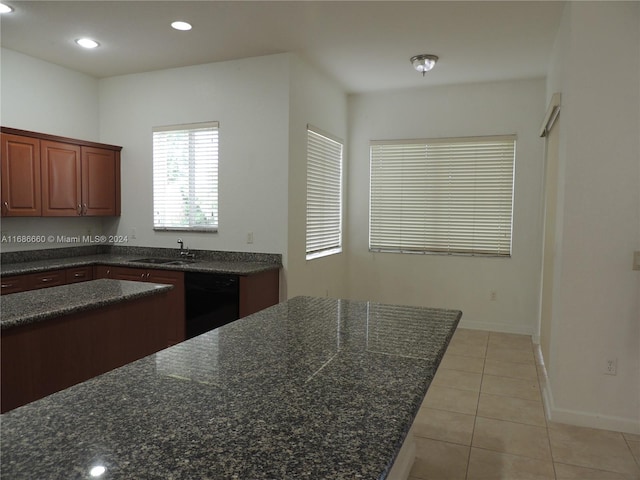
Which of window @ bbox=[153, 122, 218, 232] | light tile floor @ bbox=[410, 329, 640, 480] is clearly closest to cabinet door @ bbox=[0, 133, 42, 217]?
window @ bbox=[153, 122, 218, 232]

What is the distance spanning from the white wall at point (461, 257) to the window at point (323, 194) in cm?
32

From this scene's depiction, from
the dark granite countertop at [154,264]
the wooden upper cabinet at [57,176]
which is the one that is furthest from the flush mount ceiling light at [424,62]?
Answer: the wooden upper cabinet at [57,176]

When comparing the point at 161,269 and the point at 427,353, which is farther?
the point at 161,269

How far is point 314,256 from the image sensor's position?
4.81 meters

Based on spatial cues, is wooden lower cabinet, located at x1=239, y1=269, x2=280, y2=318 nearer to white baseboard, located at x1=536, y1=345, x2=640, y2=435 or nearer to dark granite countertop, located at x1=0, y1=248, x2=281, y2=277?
dark granite countertop, located at x1=0, y1=248, x2=281, y2=277

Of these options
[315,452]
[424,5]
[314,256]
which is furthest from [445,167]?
[315,452]

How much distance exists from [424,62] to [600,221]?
225 cm

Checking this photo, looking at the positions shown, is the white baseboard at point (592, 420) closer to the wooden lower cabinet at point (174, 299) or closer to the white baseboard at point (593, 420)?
the white baseboard at point (593, 420)

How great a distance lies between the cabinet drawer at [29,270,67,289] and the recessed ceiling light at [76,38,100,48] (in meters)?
2.02

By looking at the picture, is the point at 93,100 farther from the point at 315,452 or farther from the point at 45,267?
the point at 315,452

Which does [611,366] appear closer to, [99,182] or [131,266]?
[131,266]

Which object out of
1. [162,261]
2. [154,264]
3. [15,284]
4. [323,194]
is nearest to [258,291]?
[154,264]

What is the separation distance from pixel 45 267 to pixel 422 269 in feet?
13.0

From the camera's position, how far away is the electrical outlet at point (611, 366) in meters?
2.80
